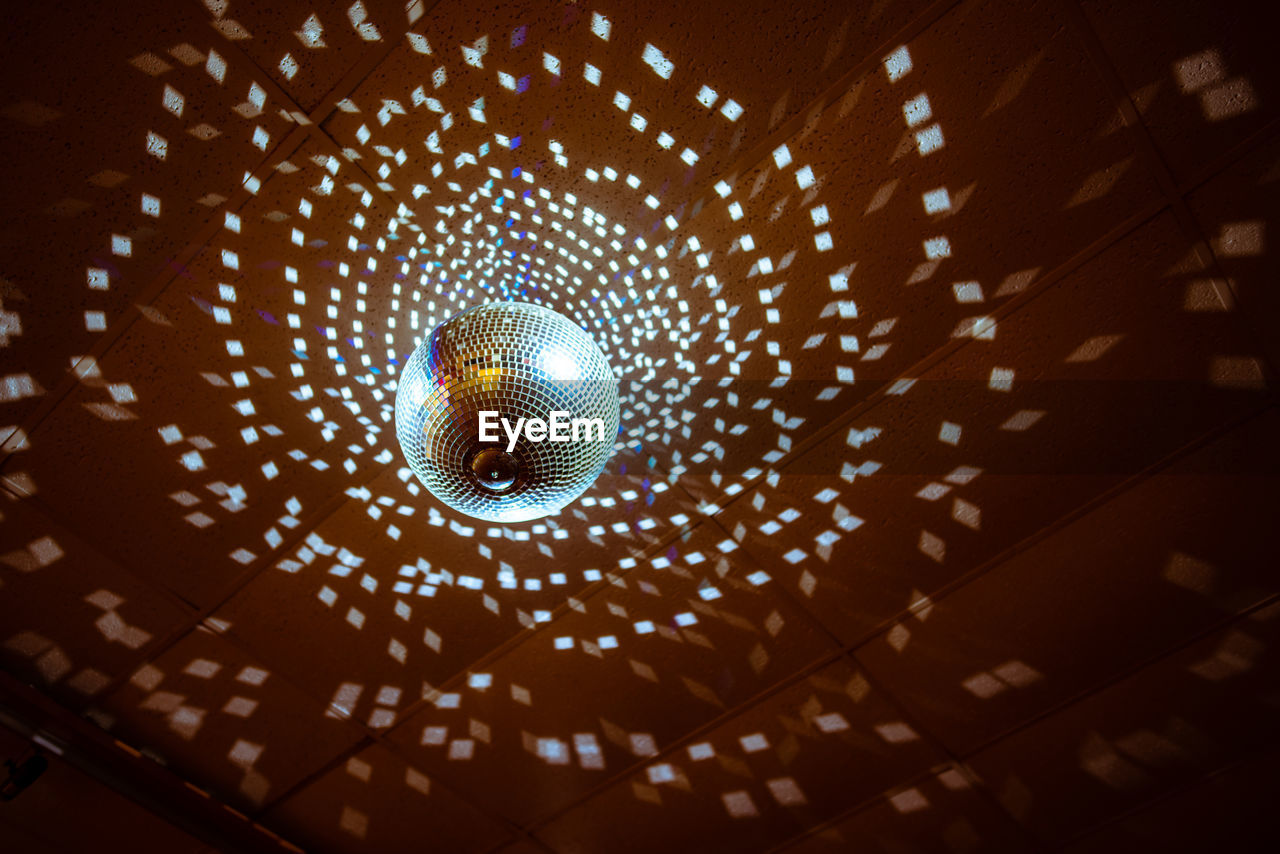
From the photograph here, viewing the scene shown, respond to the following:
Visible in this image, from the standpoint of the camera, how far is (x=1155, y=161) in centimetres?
147

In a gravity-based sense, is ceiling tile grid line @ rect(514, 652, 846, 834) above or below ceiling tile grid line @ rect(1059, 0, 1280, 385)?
below

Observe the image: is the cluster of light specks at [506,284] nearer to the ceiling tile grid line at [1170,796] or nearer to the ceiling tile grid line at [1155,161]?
the ceiling tile grid line at [1155,161]

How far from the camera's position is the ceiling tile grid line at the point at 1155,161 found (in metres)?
1.38

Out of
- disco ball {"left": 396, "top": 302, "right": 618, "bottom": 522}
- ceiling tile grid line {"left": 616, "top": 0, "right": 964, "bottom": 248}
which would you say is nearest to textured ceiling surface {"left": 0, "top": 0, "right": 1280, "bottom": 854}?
ceiling tile grid line {"left": 616, "top": 0, "right": 964, "bottom": 248}

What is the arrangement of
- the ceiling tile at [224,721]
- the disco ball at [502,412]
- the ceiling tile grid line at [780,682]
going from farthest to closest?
1. the ceiling tile at [224,721]
2. the ceiling tile grid line at [780,682]
3. the disco ball at [502,412]

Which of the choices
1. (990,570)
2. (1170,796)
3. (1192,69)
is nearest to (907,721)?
(990,570)

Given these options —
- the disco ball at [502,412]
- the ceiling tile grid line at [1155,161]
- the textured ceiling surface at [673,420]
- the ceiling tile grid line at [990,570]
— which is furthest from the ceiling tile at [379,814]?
the ceiling tile grid line at [1155,161]

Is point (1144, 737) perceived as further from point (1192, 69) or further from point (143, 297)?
point (143, 297)

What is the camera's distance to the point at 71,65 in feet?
4.63

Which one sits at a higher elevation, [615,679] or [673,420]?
[673,420]

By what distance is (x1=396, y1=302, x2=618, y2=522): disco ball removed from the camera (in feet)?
4.08

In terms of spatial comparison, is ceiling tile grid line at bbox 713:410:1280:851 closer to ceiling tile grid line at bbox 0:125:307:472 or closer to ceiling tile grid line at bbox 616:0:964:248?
ceiling tile grid line at bbox 616:0:964:248

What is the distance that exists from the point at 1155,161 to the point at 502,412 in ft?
4.63

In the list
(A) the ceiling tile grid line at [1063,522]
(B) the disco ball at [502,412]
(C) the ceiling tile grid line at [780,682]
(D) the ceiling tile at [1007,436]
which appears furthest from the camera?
(C) the ceiling tile grid line at [780,682]
